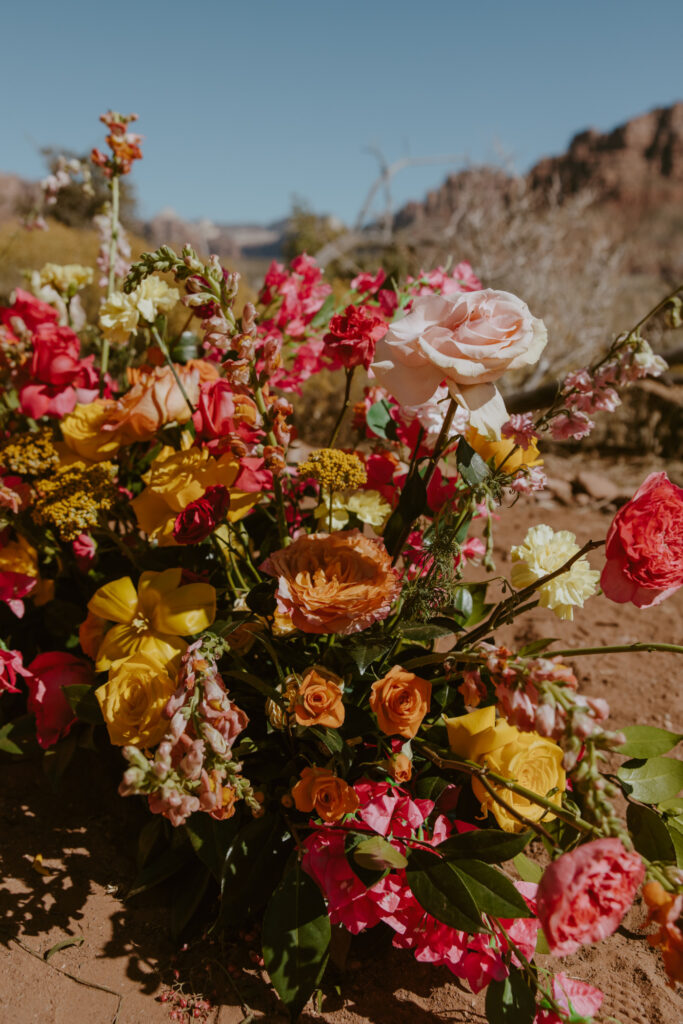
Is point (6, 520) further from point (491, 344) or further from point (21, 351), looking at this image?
point (491, 344)

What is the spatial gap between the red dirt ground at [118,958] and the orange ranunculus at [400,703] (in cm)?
41

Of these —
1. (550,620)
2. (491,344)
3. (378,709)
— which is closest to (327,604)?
(378,709)

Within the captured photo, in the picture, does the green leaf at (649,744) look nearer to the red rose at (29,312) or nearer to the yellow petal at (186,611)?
the yellow petal at (186,611)

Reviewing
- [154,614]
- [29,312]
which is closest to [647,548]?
[154,614]

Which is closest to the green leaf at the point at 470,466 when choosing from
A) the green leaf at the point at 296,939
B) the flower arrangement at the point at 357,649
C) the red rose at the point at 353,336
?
the flower arrangement at the point at 357,649

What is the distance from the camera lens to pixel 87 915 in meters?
1.14

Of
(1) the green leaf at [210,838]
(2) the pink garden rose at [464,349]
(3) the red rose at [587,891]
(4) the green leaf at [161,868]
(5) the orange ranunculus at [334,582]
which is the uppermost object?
(2) the pink garden rose at [464,349]

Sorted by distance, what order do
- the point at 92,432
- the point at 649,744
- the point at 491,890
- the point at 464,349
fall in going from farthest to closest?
1. the point at 92,432
2. the point at 649,744
3. the point at 491,890
4. the point at 464,349

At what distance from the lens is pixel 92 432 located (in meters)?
1.16

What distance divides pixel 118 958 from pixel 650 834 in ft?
2.73

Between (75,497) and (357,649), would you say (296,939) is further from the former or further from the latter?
(75,497)

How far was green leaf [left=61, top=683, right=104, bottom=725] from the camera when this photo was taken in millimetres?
1056

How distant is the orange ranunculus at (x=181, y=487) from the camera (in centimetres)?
99

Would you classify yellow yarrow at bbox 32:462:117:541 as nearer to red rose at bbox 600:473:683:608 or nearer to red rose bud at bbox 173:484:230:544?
red rose bud at bbox 173:484:230:544
